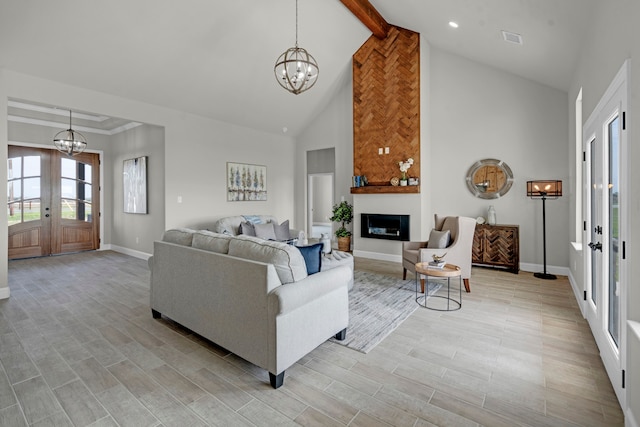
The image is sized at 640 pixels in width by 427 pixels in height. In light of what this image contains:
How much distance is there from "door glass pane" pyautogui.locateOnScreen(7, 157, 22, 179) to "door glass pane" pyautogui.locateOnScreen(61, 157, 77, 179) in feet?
2.35

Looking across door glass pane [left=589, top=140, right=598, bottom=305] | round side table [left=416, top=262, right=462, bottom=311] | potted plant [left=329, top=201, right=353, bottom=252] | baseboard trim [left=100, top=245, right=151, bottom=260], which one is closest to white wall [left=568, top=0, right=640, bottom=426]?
door glass pane [left=589, top=140, right=598, bottom=305]

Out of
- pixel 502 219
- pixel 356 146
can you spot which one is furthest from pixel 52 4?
pixel 502 219

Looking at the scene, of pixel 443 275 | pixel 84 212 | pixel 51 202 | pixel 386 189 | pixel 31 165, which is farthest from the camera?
pixel 84 212

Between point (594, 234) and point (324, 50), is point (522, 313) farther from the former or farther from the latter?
point (324, 50)

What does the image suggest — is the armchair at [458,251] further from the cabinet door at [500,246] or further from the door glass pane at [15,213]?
the door glass pane at [15,213]

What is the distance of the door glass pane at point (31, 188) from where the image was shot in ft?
21.5

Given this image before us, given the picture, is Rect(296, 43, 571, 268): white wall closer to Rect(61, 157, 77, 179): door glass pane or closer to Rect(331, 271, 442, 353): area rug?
Rect(331, 271, 442, 353): area rug

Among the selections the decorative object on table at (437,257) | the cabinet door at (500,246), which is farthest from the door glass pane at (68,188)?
the cabinet door at (500,246)

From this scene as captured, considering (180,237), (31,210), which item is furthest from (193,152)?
(31,210)

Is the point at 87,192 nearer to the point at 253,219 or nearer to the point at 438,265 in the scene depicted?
the point at 253,219

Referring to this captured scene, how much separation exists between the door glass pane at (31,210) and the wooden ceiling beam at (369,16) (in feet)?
24.0

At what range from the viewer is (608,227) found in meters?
2.55

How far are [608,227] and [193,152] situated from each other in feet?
20.6

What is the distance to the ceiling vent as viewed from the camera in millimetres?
3896
